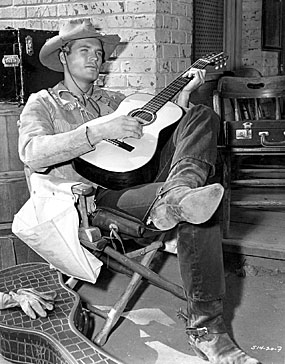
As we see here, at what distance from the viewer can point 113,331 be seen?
249cm

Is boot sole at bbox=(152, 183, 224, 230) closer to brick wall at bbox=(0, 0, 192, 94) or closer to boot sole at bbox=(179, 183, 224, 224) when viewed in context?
boot sole at bbox=(179, 183, 224, 224)

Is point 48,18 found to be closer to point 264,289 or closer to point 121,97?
point 121,97

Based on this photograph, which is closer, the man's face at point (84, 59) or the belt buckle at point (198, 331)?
the belt buckle at point (198, 331)

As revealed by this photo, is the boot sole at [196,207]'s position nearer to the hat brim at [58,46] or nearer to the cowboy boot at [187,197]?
the cowboy boot at [187,197]

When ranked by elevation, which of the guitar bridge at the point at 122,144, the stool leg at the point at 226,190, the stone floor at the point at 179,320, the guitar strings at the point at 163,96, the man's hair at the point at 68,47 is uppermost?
the man's hair at the point at 68,47

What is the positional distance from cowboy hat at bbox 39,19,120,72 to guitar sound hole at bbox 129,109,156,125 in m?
0.41

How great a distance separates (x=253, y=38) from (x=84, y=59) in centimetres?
320

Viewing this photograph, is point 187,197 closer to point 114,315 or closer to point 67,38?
point 114,315

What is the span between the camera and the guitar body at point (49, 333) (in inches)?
79.4

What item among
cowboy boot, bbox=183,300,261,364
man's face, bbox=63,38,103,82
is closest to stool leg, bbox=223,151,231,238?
man's face, bbox=63,38,103,82

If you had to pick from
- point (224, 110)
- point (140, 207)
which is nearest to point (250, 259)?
point (224, 110)

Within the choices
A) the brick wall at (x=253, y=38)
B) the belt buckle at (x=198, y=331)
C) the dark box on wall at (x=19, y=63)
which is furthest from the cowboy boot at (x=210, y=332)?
the brick wall at (x=253, y=38)

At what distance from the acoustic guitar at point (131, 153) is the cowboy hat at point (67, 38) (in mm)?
359

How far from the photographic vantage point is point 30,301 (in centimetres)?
227
